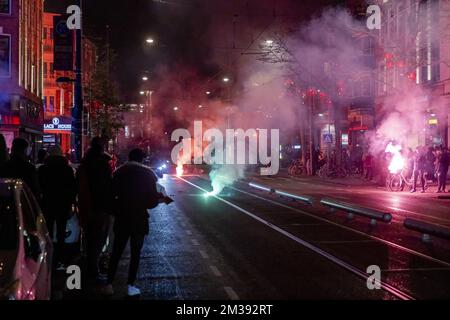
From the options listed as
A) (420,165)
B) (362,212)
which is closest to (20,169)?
(362,212)

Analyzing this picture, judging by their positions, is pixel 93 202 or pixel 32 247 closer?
pixel 32 247

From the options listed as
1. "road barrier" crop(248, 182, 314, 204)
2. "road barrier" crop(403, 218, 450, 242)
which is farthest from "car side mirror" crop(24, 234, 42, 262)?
"road barrier" crop(248, 182, 314, 204)

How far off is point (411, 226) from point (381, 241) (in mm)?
700

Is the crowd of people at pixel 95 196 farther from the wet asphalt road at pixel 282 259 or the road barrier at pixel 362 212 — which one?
the road barrier at pixel 362 212

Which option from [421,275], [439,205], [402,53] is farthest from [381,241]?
[402,53]

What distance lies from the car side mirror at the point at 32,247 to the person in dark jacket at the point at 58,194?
280cm

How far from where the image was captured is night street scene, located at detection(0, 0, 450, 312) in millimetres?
6555

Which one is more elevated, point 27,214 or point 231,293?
point 27,214

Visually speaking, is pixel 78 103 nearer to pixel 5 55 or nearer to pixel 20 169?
pixel 20 169

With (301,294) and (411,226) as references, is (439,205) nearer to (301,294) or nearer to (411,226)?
(411,226)

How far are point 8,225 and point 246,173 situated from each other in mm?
31554

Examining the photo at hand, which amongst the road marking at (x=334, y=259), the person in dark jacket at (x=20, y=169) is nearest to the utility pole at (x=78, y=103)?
the road marking at (x=334, y=259)

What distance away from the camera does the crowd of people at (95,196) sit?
21.5 feet

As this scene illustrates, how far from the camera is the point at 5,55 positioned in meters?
26.5
